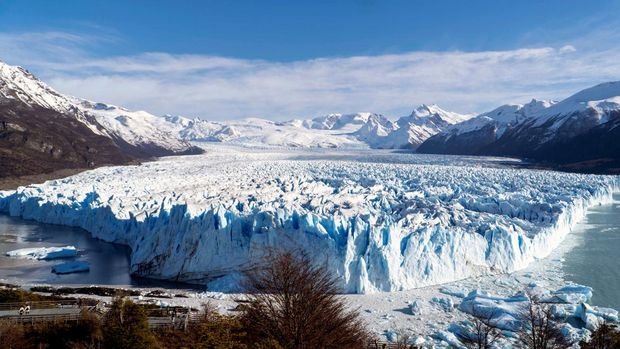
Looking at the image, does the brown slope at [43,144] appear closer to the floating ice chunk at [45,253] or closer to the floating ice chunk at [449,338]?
the floating ice chunk at [45,253]

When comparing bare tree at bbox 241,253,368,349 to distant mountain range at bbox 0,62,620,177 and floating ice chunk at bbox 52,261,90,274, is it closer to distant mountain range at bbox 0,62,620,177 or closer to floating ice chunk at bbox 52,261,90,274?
floating ice chunk at bbox 52,261,90,274

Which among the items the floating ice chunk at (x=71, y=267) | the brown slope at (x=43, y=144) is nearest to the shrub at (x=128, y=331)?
the floating ice chunk at (x=71, y=267)

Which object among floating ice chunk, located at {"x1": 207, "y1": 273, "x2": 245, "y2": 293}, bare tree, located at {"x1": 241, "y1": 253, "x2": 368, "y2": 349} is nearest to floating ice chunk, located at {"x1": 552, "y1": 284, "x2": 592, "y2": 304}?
bare tree, located at {"x1": 241, "y1": 253, "x2": 368, "y2": 349}

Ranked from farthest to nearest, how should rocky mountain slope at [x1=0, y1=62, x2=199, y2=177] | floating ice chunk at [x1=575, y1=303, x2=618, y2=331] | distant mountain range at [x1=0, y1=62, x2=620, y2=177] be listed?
distant mountain range at [x1=0, y1=62, x2=620, y2=177], rocky mountain slope at [x1=0, y1=62, x2=199, y2=177], floating ice chunk at [x1=575, y1=303, x2=618, y2=331]

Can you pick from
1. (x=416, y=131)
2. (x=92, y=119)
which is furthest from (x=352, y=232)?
(x=416, y=131)

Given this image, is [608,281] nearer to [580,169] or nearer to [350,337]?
[350,337]
